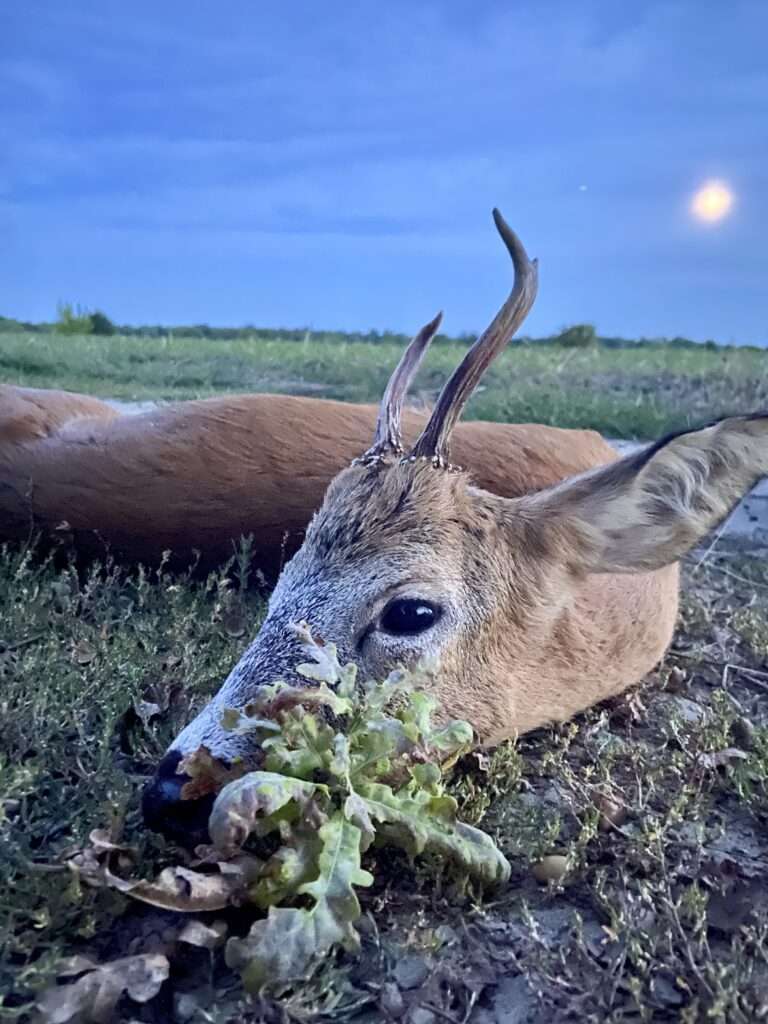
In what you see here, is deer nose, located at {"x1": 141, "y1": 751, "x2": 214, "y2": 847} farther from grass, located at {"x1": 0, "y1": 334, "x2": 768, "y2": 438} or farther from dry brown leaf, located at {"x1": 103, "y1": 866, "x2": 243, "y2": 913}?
grass, located at {"x1": 0, "y1": 334, "x2": 768, "y2": 438}

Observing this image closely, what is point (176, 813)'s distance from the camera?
216cm

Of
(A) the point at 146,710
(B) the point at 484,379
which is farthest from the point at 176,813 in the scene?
(B) the point at 484,379

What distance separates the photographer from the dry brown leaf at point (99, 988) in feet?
5.82

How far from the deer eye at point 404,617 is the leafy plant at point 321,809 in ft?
0.46

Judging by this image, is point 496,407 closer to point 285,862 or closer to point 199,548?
point 199,548

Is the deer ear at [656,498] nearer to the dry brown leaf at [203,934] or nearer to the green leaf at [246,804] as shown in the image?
the green leaf at [246,804]

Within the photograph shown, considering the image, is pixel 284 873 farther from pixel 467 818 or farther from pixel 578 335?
pixel 578 335

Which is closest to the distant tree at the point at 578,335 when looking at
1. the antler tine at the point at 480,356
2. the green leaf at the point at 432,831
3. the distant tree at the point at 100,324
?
the distant tree at the point at 100,324

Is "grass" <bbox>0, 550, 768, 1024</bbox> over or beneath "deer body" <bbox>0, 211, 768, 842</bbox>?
beneath

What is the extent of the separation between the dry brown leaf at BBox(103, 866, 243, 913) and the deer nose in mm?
151

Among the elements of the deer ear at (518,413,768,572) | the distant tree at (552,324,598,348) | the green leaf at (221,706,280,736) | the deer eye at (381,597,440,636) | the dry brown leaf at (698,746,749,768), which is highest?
the distant tree at (552,324,598,348)

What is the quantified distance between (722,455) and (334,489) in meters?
0.93

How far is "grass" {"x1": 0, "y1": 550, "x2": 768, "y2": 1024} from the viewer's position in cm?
188

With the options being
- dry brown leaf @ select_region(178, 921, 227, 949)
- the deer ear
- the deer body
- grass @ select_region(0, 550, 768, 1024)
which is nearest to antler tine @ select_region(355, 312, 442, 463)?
the deer body
